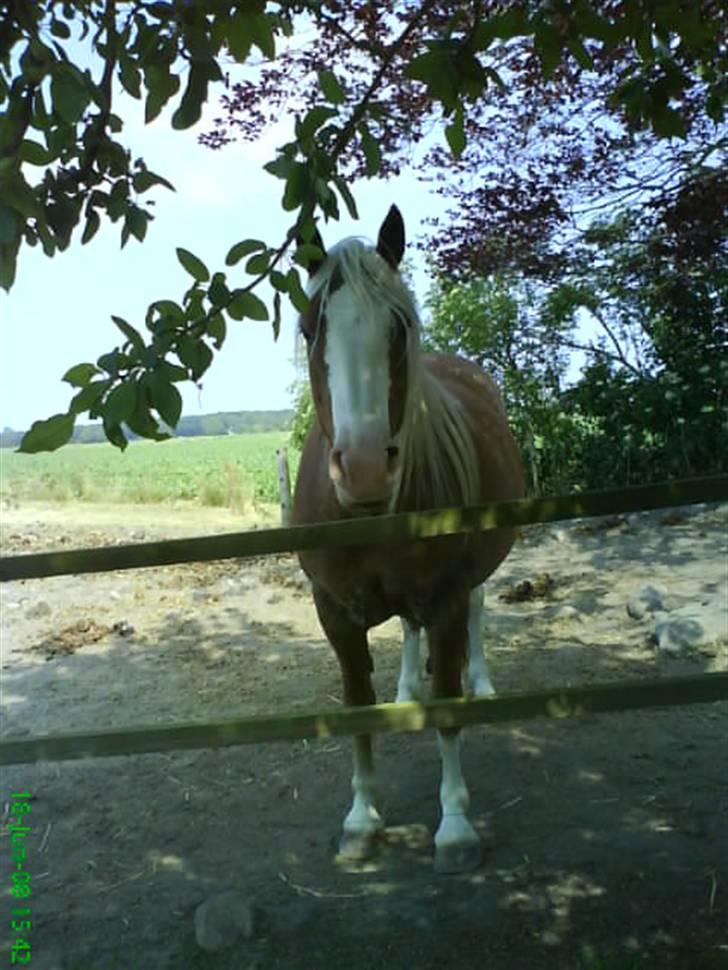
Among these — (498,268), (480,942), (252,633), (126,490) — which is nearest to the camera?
(480,942)

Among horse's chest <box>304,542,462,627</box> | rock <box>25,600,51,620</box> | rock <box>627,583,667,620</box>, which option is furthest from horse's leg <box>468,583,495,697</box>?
rock <box>25,600,51,620</box>

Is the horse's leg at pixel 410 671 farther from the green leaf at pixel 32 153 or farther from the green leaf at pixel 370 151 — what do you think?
the green leaf at pixel 32 153

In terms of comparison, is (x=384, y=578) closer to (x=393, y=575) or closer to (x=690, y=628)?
(x=393, y=575)

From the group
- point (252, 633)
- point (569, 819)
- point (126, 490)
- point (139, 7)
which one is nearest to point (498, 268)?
point (252, 633)

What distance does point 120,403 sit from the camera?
1607mm

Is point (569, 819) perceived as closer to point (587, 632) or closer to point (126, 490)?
point (587, 632)

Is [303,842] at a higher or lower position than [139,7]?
lower

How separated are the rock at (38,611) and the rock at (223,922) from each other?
15.0 feet

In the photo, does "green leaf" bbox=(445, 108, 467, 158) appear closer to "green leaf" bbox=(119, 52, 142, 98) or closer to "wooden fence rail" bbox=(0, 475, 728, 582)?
"green leaf" bbox=(119, 52, 142, 98)

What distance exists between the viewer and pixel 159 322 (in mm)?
1764

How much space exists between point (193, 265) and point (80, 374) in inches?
14.4

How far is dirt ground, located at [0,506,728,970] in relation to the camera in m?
2.44

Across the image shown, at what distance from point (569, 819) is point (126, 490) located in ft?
39.2
